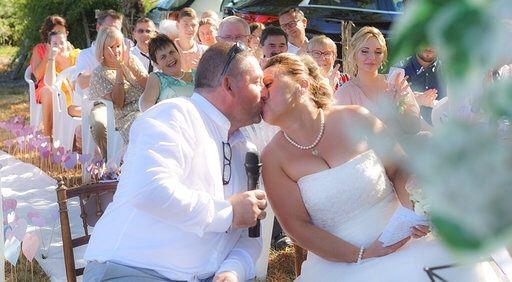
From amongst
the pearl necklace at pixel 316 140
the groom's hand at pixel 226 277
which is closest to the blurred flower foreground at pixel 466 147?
the groom's hand at pixel 226 277

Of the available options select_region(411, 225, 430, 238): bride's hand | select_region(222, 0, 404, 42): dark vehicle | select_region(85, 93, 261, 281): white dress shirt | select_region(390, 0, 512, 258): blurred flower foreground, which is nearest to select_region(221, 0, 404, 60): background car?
select_region(222, 0, 404, 42): dark vehicle

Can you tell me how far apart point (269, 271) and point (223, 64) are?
2164 mm

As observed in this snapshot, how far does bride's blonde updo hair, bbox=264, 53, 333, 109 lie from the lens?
2.68 meters

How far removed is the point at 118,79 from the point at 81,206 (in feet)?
9.89

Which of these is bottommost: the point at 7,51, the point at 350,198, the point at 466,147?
the point at 7,51

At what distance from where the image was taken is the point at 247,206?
7.93ft

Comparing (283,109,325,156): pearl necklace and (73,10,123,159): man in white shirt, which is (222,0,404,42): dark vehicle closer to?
(73,10,123,159): man in white shirt

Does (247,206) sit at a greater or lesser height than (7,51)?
greater

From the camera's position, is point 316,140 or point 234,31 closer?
point 316,140

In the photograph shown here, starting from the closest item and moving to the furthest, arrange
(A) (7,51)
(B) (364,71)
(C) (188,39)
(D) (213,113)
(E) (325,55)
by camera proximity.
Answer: (D) (213,113)
(B) (364,71)
(E) (325,55)
(C) (188,39)
(A) (7,51)

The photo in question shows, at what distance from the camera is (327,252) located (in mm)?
2816

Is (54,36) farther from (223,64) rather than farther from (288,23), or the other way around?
(223,64)

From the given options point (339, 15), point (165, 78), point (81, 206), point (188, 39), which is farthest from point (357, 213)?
point (339, 15)

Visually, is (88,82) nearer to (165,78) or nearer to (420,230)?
(165,78)
